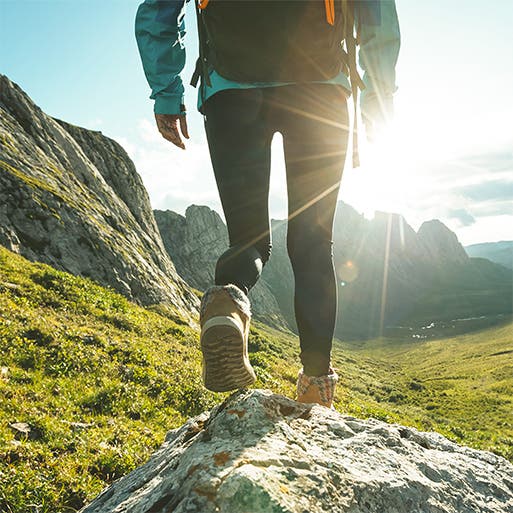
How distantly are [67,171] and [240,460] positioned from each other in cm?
4010

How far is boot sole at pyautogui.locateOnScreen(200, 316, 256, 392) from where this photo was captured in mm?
2037

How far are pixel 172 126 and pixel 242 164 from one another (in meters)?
1.02

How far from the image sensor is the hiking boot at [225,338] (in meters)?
2.04

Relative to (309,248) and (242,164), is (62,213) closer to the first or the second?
(242,164)

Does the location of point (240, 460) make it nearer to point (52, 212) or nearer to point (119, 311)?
point (119, 311)

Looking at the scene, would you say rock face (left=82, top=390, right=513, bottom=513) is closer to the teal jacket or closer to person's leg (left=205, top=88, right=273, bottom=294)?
person's leg (left=205, top=88, right=273, bottom=294)

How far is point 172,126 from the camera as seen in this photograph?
3.24 m

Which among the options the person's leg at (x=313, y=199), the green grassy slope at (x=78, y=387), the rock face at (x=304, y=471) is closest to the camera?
→ the rock face at (x=304, y=471)

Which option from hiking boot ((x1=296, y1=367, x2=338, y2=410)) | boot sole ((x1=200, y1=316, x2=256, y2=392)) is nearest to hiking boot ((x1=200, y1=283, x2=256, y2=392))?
boot sole ((x1=200, y1=316, x2=256, y2=392))

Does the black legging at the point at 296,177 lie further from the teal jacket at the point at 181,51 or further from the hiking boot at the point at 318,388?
the teal jacket at the point at 181,51

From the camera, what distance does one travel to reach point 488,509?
2059mm

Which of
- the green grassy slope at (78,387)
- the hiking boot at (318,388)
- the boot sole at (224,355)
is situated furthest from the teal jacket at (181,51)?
the green grassy slope at (78,387)

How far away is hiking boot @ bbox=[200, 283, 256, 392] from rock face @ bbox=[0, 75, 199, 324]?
2050 centimetres

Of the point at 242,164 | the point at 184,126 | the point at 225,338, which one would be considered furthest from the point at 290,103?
the point at 225,338
